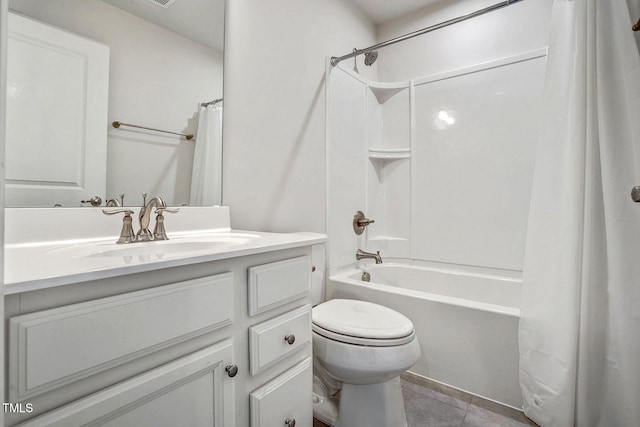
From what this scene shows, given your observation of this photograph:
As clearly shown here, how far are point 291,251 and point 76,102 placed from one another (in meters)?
0.85

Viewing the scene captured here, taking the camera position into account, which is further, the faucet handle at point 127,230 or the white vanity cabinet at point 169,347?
the faucet handle at point 127,230

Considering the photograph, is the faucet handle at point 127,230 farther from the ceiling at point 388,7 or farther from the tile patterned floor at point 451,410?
the ceiling at point 388,7

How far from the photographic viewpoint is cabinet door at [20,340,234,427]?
50cm

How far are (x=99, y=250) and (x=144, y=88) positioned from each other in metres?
0.66

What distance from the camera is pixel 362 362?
1.05 metres

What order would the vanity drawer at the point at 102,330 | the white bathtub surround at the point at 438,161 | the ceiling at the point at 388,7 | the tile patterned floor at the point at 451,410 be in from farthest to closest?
the ceiling at the point at 388,7, the white bathtub surround at the point at 438,161, the tile patterned floor at the point at 451,410, the vanity drawer at the point at 102,330

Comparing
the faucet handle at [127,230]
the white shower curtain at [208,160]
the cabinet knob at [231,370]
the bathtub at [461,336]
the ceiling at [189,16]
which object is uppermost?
the ceiling at [189,16]

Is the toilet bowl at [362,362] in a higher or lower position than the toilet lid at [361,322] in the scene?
lower

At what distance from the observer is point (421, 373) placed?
153 cm

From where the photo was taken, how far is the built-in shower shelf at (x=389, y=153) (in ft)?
7.43

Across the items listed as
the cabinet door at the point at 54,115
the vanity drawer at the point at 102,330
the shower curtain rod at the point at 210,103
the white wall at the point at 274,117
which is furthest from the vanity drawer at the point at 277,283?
the shower curtain rod at the point at 210,103

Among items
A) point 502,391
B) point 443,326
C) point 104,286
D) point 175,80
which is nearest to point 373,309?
point 443,326

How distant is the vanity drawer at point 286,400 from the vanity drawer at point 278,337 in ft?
0.22

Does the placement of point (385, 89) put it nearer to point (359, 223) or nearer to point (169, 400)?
point (359, 223)
